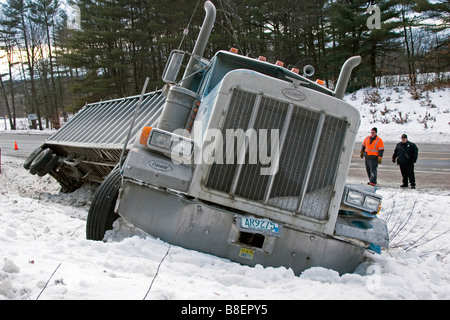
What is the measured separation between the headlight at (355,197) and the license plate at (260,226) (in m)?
0.93

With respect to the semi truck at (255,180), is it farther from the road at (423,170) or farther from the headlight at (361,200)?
the road at (423,170)

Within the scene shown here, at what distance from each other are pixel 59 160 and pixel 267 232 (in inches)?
302

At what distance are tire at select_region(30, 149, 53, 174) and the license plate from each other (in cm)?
751

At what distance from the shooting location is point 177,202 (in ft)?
13.9

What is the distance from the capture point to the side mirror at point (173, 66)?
17.3ft

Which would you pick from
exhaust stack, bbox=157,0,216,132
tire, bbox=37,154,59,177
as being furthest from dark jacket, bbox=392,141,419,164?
tire, bbox=37,154,59,177

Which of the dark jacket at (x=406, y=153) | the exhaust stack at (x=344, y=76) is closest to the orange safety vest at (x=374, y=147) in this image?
the dark jacket at (x=406, y=153)

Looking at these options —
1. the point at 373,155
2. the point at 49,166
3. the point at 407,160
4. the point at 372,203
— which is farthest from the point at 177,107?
the point at 407,160

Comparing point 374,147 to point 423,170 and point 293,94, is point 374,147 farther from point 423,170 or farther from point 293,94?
point 293,94

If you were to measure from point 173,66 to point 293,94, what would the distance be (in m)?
1.75

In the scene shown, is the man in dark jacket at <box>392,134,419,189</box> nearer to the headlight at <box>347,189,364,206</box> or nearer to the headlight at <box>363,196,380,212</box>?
the headlight at <box>363,196,380,212</box>

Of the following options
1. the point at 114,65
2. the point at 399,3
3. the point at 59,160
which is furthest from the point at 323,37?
the point at 59,160

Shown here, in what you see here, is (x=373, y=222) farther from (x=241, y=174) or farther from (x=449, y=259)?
(x=241, y=174)

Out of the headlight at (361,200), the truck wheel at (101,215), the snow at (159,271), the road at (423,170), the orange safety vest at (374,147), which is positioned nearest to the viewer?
the snow at (159,271)
